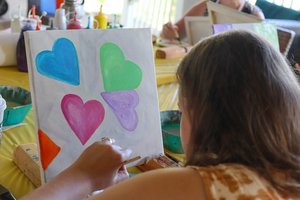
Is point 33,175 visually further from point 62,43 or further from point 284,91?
point 284,91

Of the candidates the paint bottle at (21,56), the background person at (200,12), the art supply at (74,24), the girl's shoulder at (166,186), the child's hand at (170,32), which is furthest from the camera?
the child's hand at (170,32)

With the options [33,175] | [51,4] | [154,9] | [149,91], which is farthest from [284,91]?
[154,9]

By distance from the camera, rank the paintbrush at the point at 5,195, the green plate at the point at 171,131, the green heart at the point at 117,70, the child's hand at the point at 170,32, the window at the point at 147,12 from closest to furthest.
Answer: the paintbrush at the point at 5,195 < the green heart at the point at 117,70 < the green plate at the point at 171,131 < the child's hand at the point at 170,32 < the window at the point at 147,12

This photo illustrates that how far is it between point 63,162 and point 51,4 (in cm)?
192

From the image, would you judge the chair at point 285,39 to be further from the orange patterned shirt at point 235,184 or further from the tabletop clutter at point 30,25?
the orange patterned shirt at point 235,184

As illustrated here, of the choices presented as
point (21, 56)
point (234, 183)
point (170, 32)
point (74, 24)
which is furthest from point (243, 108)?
point (170, 32)

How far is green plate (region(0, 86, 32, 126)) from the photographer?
1075 mm

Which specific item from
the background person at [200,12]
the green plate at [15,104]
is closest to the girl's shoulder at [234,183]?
the green plate at [15,104]

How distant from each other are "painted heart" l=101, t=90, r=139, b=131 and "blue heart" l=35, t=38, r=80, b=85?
95mm

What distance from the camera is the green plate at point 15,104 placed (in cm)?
108

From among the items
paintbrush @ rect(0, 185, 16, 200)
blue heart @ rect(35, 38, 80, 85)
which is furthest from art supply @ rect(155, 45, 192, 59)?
paintbrush @ rect(0, 185, 16, 200)

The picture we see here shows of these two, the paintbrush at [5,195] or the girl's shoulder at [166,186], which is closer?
the girl's shoulder at [166,186]

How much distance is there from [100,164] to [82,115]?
14cm

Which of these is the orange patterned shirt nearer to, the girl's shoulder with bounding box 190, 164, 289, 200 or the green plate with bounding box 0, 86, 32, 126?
the girl's shoulder with bounding box 190, 164, 289, 200
